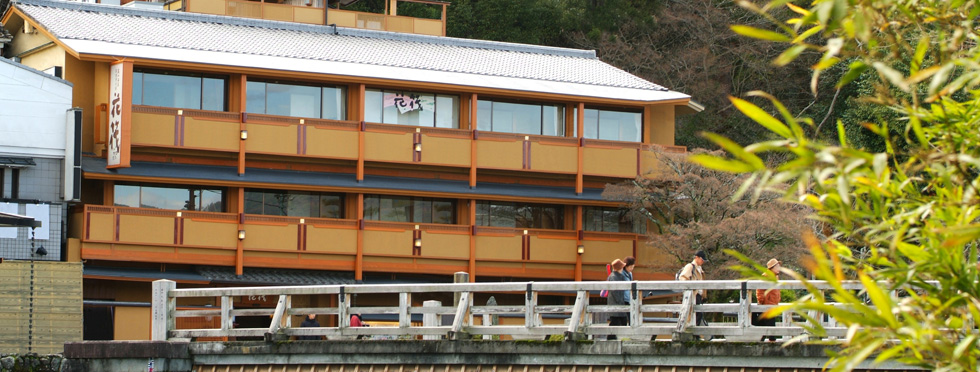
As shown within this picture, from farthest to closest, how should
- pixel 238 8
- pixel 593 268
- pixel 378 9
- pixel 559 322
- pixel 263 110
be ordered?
pixel 378 9
pixel 238 8
pixel 593 268
pixel 263 110
pixel 559 322

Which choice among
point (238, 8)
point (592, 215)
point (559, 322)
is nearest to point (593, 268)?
point (592, 215)

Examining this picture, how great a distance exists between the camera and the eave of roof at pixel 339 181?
31359 mm

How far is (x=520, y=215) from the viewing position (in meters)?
36.1

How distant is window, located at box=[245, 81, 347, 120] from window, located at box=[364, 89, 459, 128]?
707 millimetres

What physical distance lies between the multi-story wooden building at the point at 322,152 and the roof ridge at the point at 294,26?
78 mm

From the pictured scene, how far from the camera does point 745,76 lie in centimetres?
4962

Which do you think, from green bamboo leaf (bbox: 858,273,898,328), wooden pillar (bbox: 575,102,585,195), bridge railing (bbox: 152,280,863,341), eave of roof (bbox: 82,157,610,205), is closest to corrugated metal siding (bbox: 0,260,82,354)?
bridge railing (bbox: 152,280,863,341)

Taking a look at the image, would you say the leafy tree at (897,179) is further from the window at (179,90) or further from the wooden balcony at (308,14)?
the wooden balcony at (308,14)

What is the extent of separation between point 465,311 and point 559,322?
10931 millimetres

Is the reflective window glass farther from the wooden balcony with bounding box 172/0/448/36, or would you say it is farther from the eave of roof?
the wooden balcony with bounding box 172/0/448/36

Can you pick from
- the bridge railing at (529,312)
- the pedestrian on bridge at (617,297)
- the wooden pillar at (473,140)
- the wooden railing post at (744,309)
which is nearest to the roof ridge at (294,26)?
the wooden pillar at (473,140)

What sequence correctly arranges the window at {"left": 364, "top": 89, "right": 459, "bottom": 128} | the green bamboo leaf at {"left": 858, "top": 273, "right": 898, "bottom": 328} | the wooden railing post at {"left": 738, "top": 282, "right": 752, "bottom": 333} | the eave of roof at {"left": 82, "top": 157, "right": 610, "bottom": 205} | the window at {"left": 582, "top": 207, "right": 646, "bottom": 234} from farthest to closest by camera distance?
the window at {"left": 582, "top": 207, "right": 646, "bottom": 234} < the window at {"left": 364, "top": 89, "right": 459, "bottom": 128} < the eave of roof at {"left": 82, "top": 157, "right": 610, "bottom": 205} < the wooden railing post at {"left": 738, "top": 282, "right": 752, "bottom": 333} < the green bamboo leaf at {"left": 858, "top": 273, "right": 898, "bottom": 328}

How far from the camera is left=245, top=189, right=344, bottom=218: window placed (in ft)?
110

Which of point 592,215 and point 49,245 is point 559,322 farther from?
point 49,245
